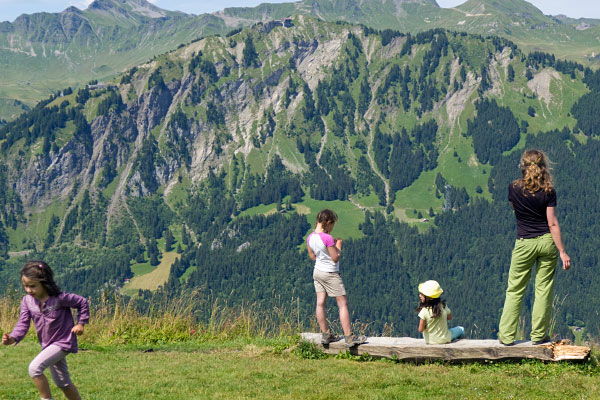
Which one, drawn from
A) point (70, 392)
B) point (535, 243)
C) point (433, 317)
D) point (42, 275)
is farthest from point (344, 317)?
point (42, 275)

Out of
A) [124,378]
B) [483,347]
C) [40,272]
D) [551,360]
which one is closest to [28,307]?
[40,272]

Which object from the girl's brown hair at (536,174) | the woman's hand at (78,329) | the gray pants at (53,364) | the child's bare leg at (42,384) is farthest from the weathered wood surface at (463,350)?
the child's bare leg at (42,384)

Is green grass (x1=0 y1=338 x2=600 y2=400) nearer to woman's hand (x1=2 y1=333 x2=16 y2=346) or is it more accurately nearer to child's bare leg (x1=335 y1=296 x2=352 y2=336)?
child's bare leg (x1=335 y1=296 x2=352 y2=336)

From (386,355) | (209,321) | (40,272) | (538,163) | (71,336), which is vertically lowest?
(209,321)

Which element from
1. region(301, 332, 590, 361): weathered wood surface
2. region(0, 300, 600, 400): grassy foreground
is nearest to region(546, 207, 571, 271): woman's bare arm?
region(301, 332, 590, 361): weathered wood surface

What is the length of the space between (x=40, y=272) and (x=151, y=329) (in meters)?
10.3

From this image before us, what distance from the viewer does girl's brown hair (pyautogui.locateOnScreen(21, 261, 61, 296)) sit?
38.1 feet

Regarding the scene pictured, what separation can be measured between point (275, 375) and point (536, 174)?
8040 mm

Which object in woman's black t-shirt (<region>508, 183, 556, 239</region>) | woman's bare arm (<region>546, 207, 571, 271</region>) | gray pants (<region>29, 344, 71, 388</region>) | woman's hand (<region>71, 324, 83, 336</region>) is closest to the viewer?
woman's hand (<region>71, 324, 83, 336</region>)

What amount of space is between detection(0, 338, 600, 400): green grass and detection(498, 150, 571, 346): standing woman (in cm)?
113

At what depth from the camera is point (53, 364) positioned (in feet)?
39.0

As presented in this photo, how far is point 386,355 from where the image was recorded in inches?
637

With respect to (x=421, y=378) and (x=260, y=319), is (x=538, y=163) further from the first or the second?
(x=260, y=319)

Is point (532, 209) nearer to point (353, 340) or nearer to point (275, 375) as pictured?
point (353, 340)
